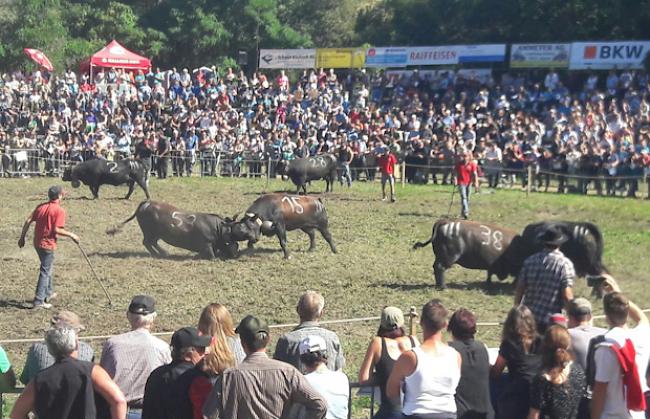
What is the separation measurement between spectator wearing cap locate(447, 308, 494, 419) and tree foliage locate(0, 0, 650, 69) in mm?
41201

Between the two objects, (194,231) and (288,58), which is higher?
(288,58)

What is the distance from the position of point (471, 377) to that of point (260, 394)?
62.9 inches

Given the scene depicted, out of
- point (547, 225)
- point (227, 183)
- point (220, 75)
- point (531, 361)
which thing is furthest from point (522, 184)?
point (531, 361)

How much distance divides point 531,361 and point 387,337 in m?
1.08

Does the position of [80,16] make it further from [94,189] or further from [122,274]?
[122,274]

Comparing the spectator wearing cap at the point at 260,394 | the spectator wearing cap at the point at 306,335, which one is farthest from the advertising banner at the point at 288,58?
the spectator wearing cap at the point at 260,394

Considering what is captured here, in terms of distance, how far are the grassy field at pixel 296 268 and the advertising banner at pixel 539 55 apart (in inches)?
479

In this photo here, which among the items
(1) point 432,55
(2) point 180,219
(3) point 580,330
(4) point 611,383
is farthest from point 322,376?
(1) point 432,55

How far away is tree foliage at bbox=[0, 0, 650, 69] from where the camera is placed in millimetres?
49469

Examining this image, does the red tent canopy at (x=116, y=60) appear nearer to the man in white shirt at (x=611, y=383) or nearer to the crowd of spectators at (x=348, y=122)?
Result: the crowd of spectators at (x=348, y=122)

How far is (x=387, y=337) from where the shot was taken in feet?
26.3

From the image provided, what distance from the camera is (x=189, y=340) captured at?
6957 mm

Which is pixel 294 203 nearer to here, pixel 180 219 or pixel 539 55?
pixel 180 219

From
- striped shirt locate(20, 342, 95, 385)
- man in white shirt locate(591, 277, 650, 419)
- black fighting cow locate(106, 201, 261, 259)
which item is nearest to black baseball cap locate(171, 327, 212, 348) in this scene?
striped shirt locate(20, 342, 95, 385)
